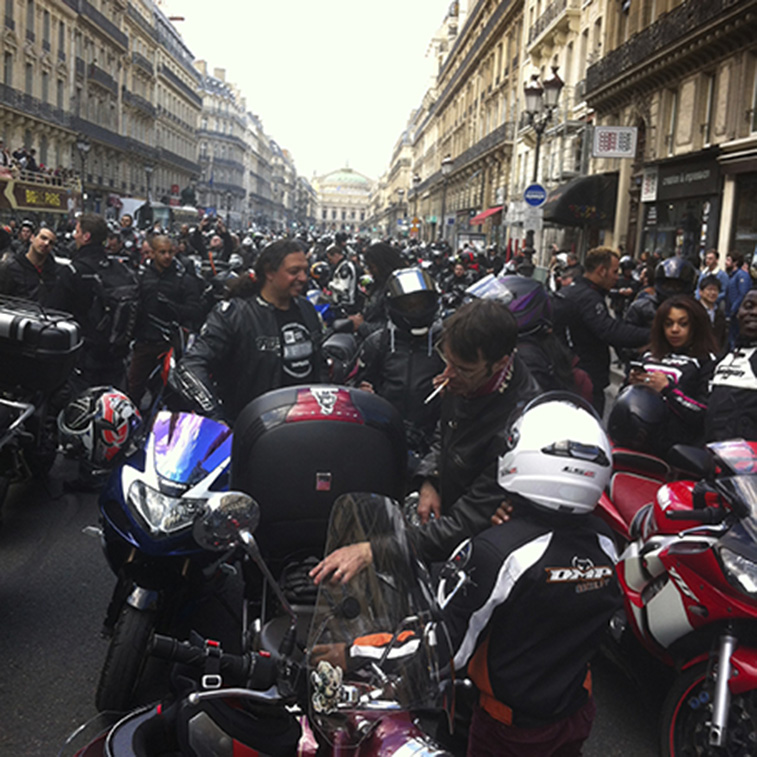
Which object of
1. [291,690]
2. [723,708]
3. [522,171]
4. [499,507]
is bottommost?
[723,708]

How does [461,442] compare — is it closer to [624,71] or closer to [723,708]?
[723,708]

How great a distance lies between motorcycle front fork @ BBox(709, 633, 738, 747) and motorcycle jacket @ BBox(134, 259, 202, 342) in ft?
18.8

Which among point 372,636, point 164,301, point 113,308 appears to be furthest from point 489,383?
point 164,301

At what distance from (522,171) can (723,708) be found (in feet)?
135

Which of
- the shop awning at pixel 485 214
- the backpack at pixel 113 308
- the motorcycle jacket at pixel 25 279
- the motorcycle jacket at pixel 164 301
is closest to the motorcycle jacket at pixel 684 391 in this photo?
the backpack at pixel 113 308

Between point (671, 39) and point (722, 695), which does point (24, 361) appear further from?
point (671, 39)

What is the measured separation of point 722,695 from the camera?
8.47ft

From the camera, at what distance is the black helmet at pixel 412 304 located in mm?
4242

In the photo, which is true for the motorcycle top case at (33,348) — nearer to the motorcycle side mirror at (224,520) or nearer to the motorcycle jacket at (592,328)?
the motorcycle side mirror at (224,520)

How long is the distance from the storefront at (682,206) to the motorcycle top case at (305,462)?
16166mm

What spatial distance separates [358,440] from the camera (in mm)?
2748

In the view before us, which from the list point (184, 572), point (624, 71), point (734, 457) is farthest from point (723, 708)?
point (624, 71)

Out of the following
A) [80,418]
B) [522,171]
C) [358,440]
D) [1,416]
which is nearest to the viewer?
[358,440]

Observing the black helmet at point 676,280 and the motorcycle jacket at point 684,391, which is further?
the black helmet at point 676,280
